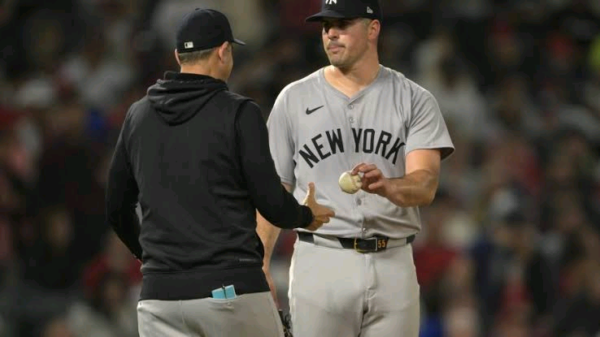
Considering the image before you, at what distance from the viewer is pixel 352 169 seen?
19.6ft

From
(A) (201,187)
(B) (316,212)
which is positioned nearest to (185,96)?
(A) (201,187)

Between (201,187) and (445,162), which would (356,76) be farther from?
(445,162)

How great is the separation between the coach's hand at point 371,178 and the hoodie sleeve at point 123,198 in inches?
33.8

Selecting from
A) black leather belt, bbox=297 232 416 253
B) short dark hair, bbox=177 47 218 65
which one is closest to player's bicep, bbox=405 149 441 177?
black leather belt, bbox=297 232 416 253

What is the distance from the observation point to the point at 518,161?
12.0 metres

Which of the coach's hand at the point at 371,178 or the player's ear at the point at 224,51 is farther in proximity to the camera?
the coach's hand at the point at 371,178

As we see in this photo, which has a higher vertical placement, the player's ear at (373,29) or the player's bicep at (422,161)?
the player's ear at (373,29)

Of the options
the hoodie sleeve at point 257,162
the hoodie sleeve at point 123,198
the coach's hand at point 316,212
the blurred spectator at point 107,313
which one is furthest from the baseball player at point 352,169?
the blurred spectator at point 107,313

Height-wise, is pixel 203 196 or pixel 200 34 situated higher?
pixel 200 34

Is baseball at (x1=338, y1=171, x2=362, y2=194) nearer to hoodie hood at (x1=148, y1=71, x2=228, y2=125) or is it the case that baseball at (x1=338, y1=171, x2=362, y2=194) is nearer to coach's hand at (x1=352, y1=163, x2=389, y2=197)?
coach's hand at (x1=352, y1=163, x2=389, y2=197)

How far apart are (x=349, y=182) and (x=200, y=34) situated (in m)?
0.82

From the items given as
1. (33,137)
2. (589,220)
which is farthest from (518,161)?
(33,137)

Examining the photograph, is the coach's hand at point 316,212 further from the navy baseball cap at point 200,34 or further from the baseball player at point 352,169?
the navy baseball cap at point 200,34

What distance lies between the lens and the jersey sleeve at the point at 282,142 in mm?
6133
